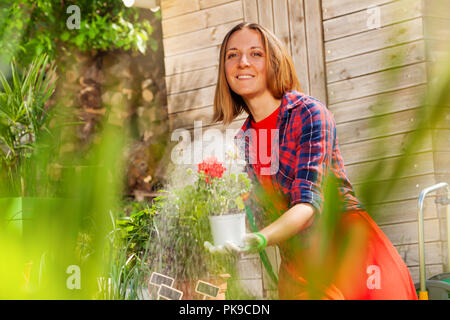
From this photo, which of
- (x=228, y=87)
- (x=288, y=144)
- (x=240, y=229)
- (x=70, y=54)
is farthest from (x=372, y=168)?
(x=70, y=54)

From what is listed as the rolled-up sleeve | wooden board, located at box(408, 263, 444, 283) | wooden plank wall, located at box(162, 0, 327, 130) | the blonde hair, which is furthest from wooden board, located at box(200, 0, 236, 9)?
wooden board, located at box(408, 263, 444, 283)

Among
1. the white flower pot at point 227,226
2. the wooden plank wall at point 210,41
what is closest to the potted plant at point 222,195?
the white flower pot at point 227,226

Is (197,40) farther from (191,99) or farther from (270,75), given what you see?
(270,75)

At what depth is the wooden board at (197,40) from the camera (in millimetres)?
2062

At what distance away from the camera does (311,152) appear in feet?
3.72

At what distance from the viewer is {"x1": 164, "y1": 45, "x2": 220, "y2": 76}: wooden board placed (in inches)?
81.5

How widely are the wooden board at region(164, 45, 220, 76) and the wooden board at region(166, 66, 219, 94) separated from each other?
0.8 inches

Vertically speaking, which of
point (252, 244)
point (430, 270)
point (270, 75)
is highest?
point (270, 75)

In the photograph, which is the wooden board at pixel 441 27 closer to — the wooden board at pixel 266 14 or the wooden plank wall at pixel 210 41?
the wooden plank wall at pixel 210 41

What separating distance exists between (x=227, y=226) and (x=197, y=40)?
4.07 feet

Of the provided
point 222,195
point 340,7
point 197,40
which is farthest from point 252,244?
point 197,40

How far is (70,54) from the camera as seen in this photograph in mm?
3717
